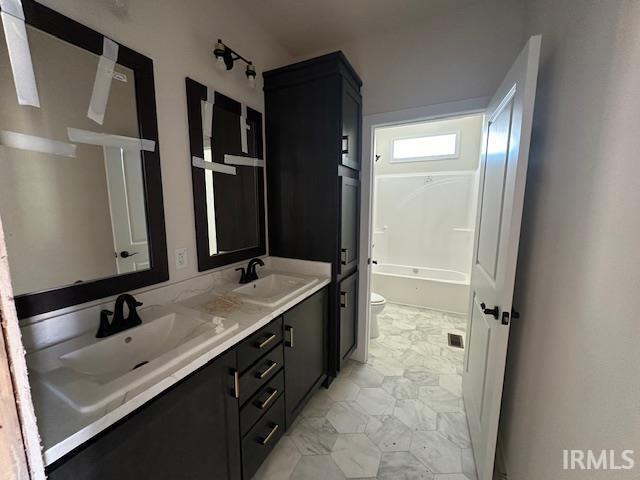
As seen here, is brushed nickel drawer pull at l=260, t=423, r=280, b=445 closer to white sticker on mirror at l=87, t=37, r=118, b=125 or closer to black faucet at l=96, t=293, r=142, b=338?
black faucet at l=96, t=293, r=142, b=338

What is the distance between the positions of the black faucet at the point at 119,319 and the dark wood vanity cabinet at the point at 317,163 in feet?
3.50

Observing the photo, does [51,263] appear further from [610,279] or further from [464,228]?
[464,228]

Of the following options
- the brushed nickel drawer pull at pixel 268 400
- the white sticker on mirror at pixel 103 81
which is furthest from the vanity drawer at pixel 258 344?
the white sticker on mirror at pixel 103 81

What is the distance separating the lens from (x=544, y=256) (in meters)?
1.08

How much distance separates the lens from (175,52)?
1.31 m

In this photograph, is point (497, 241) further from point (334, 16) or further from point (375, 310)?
point (334, 16)

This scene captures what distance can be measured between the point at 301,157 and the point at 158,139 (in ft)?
2.88

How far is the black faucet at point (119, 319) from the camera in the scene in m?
1.00

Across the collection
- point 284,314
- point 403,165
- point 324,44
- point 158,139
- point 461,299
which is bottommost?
point 461,299

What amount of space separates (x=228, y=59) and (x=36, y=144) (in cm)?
107

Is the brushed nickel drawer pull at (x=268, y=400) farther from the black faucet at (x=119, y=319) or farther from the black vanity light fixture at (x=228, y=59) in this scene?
the black vanity light fixture at (x=228, y=59)

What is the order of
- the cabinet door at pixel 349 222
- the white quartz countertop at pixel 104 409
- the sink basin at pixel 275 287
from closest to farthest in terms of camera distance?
the white quartz countertop at pixel 104 409 → the sink basin at pixel 275 287 → the cabinet door at pixel 349 222

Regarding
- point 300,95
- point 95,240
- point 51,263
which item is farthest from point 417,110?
point 51,263

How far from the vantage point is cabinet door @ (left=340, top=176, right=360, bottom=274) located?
1.85 m
